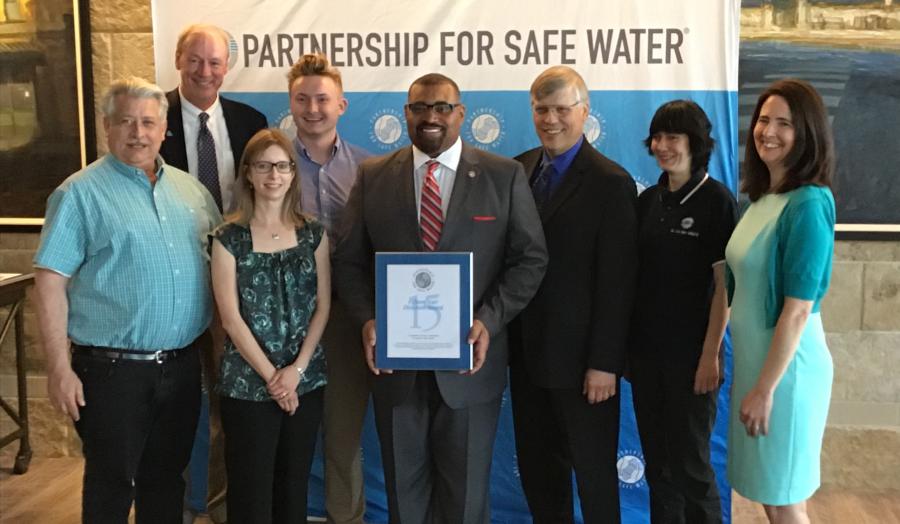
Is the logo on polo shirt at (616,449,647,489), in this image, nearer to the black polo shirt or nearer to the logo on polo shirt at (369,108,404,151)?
the black polo shirt

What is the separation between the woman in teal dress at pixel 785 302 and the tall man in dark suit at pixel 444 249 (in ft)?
2.09

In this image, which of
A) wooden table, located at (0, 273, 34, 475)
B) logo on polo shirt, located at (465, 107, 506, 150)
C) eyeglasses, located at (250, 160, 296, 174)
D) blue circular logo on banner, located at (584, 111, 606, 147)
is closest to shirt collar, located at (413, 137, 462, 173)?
eyeglasses, located at (250, 160, 296, 174)

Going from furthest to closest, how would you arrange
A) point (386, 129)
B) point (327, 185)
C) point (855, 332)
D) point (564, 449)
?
point (855, 332) → point (386, 129) → point (327, 185) → point (564, 449)

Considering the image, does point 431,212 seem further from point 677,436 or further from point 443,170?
point 677,436

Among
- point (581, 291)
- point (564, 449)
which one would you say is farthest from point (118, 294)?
point (564, 449)

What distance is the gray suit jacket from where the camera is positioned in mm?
2426

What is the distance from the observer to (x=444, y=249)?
2.41 m

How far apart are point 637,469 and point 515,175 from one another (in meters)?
1.68

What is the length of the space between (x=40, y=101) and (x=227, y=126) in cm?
132

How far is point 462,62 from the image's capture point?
133 inches

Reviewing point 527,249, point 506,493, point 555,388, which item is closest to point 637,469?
point 506,493

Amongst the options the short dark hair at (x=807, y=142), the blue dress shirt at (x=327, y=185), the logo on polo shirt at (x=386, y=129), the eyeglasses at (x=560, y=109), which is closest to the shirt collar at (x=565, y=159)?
the eyeglasses at (x=560, y=109)

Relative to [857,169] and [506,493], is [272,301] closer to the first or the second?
[506,493]

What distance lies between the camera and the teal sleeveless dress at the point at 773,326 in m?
2.10
